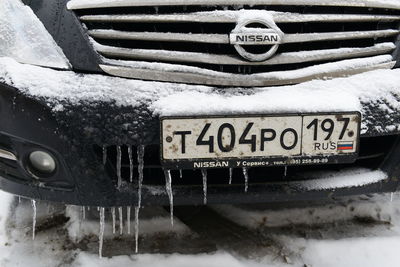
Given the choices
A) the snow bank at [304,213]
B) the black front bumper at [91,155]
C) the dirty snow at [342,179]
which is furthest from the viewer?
the snow bank at [304,213]

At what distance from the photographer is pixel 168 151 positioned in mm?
1755

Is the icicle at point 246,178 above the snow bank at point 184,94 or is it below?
below

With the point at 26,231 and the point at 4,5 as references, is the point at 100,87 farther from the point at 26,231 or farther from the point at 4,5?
the point at 26,231

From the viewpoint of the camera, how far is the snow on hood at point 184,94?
1.73 m

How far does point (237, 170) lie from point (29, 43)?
3.09ft

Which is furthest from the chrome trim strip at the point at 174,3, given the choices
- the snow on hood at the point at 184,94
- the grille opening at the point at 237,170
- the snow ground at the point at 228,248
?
the snow ground at the point at 228,248

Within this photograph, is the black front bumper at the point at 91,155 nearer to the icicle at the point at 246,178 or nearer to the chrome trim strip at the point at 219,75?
the icicle at the point at 246,178

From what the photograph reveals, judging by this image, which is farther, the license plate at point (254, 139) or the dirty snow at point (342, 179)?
the dirty snow at point (342, 179)

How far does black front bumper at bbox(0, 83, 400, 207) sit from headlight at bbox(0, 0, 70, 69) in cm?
16

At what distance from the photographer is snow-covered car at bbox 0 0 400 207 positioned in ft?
5.72

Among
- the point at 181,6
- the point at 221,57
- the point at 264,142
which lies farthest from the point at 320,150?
the point at 181,6

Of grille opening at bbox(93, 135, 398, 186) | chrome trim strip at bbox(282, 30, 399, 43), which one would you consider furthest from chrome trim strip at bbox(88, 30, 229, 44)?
grille opening at bbox(93, 135, 398, 186)

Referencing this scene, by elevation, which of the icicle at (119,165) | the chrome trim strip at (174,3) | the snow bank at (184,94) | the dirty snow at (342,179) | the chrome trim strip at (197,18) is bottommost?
the dirty snow at (342,179)

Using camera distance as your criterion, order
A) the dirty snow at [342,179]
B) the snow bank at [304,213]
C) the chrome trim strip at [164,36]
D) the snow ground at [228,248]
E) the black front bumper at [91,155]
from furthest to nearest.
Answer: the snow bank at [304,213] < the snow ground at [228,248] < the dirty snow at [342,179] < the chrome trim strip at [164,36] < the black front bumper at [91,155]
